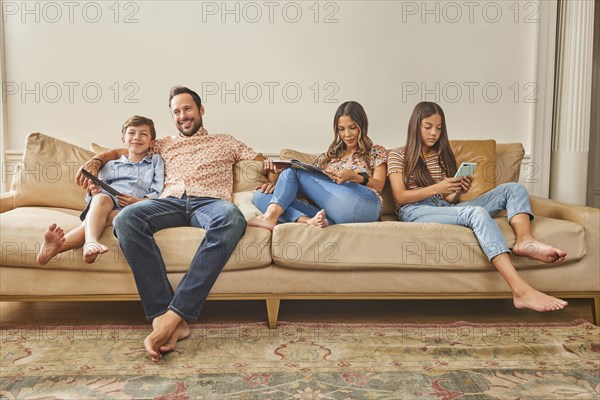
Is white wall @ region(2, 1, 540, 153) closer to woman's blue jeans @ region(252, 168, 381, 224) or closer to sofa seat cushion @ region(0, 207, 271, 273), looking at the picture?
woman's blue jeans @ region(252, 168, 381, 224)

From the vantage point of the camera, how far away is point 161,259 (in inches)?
81.7

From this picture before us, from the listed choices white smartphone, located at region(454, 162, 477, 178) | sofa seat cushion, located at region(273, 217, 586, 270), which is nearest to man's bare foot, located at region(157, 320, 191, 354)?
sofa seat cushion, located at region(273, 217, 586, 270)

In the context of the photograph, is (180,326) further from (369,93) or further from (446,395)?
(369,93)

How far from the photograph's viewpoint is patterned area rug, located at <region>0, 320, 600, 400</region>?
1.57m

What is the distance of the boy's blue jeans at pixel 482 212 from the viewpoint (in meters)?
2.14

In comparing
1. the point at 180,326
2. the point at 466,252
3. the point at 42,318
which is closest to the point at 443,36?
the point at 466,252

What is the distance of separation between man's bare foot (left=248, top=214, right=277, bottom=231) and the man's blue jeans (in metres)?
0.08

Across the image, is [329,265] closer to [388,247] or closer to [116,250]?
[388,247]

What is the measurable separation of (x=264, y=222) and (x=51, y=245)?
32.7 inches

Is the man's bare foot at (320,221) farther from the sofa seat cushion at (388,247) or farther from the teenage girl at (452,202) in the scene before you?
the teenage girl at (452,202)

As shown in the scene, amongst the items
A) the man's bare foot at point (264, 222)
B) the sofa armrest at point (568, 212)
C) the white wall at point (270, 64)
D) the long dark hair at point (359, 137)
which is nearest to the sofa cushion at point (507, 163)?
the sofa armrest at point (568, 212)

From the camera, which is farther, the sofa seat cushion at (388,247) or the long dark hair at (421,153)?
the long dark hair at (421,153)

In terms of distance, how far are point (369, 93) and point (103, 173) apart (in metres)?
1.68

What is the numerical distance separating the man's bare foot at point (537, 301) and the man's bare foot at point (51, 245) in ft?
5.83
